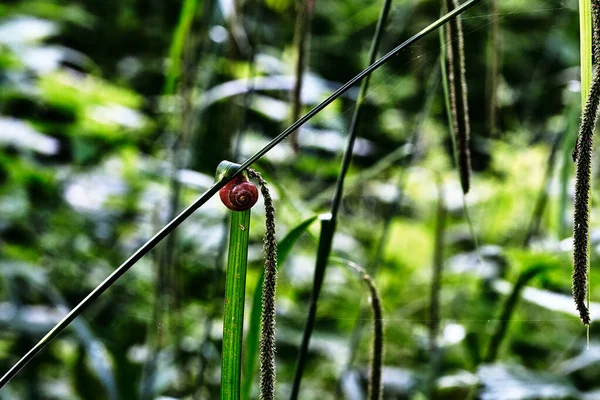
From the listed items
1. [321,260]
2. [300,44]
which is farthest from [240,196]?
[300,44]

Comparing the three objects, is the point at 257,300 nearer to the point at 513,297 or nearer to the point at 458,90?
the point at 458,90

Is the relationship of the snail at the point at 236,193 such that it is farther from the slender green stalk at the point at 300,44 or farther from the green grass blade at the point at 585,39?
the slender green stalk at the point at 300,44

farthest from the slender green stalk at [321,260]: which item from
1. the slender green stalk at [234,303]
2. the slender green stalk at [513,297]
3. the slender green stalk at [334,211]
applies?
the slender green stalk at [513,297]

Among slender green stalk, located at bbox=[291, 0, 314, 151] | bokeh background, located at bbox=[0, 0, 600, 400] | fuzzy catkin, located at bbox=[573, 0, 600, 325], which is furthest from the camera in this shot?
bokeh background, located at bbox=[0, 0, 600, 400]

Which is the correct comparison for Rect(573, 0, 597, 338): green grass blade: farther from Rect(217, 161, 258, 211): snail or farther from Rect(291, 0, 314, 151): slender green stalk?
Rect(291, 0, 314, 151): slender green stalk

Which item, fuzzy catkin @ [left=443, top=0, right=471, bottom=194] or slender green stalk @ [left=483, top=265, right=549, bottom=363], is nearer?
fuzzy catkin @ [left=443, top=0, right=471, bottom=194]

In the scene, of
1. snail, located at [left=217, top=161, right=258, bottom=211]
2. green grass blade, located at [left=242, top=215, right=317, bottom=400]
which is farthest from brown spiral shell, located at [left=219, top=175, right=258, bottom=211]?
green grass blade, located at [left=242, top=215, right=317, bottom=400]
